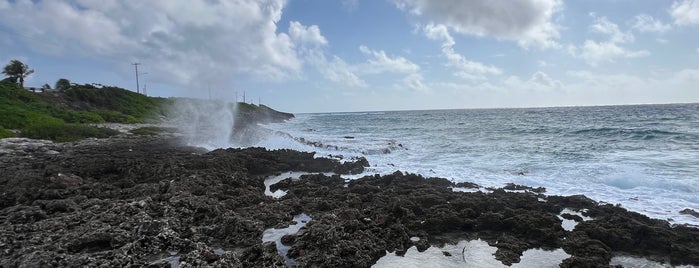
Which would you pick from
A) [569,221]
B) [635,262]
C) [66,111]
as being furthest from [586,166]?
[66,111]

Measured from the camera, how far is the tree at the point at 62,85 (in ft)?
204

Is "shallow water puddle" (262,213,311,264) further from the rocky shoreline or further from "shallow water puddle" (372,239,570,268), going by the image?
"shallow water puddle" (372,239,570,268)

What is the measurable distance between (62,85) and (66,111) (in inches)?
943

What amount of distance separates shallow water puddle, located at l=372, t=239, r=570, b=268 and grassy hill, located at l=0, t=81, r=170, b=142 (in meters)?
29.0

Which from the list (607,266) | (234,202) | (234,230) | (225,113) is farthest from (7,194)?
(225,113)

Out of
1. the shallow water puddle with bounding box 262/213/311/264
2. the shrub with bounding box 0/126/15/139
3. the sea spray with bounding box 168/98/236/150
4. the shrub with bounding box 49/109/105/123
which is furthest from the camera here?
the shrub with bounding box 49/109/105/123

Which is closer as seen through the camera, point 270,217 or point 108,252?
point 108,252

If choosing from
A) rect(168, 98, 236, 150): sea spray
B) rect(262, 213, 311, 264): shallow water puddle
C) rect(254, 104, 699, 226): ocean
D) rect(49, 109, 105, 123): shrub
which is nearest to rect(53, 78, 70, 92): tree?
rect(168, 98, 236, 150): sea spray

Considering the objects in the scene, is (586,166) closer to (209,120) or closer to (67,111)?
(209,120)

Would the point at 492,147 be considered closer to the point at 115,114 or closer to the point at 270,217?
the point at 270,217

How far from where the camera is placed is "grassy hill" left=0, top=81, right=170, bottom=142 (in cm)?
3022

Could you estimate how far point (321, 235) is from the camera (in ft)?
28.7

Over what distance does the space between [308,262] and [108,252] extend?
3.86 metres

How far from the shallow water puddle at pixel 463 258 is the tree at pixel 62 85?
2742 inches
